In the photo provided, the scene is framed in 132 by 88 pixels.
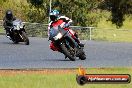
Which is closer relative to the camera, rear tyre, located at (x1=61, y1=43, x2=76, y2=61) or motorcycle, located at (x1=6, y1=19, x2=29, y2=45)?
rear tyre, located at (x1=61, y1=43, x2=76, y2=61)

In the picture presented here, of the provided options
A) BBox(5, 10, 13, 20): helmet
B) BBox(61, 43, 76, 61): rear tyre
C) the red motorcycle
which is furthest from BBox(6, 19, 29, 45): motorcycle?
BBox(61, 43, 76, 61): rear tyre

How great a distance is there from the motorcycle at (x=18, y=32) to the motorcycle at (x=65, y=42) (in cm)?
789

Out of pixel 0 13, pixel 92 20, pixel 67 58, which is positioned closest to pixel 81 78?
pixel 67 58

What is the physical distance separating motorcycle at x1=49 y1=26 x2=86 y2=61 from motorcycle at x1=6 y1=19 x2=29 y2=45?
7889mm

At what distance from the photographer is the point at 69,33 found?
17.2 m

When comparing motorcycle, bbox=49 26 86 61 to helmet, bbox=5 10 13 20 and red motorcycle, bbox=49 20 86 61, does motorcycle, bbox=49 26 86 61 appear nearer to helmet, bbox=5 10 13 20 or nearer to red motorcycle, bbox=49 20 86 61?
red motorcycle, bbox=49 20 86 61

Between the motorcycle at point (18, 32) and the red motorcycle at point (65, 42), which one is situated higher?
the red motorcycle at point (65, 42)

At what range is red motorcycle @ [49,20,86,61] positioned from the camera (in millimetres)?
17016

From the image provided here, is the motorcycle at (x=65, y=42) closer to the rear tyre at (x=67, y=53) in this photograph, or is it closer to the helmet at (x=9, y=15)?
the rear tyre at (x=67, y=53)

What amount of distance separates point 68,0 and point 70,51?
91.8ft

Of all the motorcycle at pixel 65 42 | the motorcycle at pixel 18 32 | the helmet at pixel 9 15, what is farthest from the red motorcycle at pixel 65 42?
the helmet at pixel 9 15

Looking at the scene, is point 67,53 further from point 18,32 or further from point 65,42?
point 18,32

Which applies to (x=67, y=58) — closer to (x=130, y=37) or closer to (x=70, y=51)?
(x=70, y=51)

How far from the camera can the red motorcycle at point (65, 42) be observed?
17.0m
